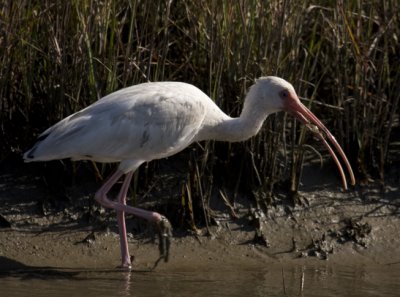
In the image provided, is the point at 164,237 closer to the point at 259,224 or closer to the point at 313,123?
the point at 259,224

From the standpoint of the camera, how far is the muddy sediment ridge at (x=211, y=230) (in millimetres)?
9008

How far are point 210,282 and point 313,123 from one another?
1.53 meters

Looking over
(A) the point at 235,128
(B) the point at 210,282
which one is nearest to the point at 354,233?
(A) the point at 235,128

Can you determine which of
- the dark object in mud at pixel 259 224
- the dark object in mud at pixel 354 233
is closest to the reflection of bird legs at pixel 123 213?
the dark object in mud at pixel 259 224

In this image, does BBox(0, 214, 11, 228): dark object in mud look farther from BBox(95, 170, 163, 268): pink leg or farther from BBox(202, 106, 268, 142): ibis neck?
BBox(202, 106, 268, 142): ibis neck

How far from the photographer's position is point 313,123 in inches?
358

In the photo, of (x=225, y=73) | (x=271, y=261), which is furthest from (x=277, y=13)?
(x=271, y=261)

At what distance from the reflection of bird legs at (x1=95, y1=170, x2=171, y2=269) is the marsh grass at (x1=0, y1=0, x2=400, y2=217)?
20.0 inches

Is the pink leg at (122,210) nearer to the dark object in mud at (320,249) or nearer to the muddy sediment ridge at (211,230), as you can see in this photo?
the muddy sediment ridge at (211,230)

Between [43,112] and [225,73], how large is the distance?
57.6 inches

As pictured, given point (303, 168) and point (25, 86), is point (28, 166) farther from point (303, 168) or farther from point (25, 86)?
point (303, 168)

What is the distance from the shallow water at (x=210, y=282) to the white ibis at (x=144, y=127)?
35 cm

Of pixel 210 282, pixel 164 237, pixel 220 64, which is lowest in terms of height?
pixel 210 282

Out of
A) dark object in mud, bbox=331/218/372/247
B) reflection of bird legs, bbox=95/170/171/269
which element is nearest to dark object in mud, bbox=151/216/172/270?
reflection of bird legs, bbox=95/170/171/269
